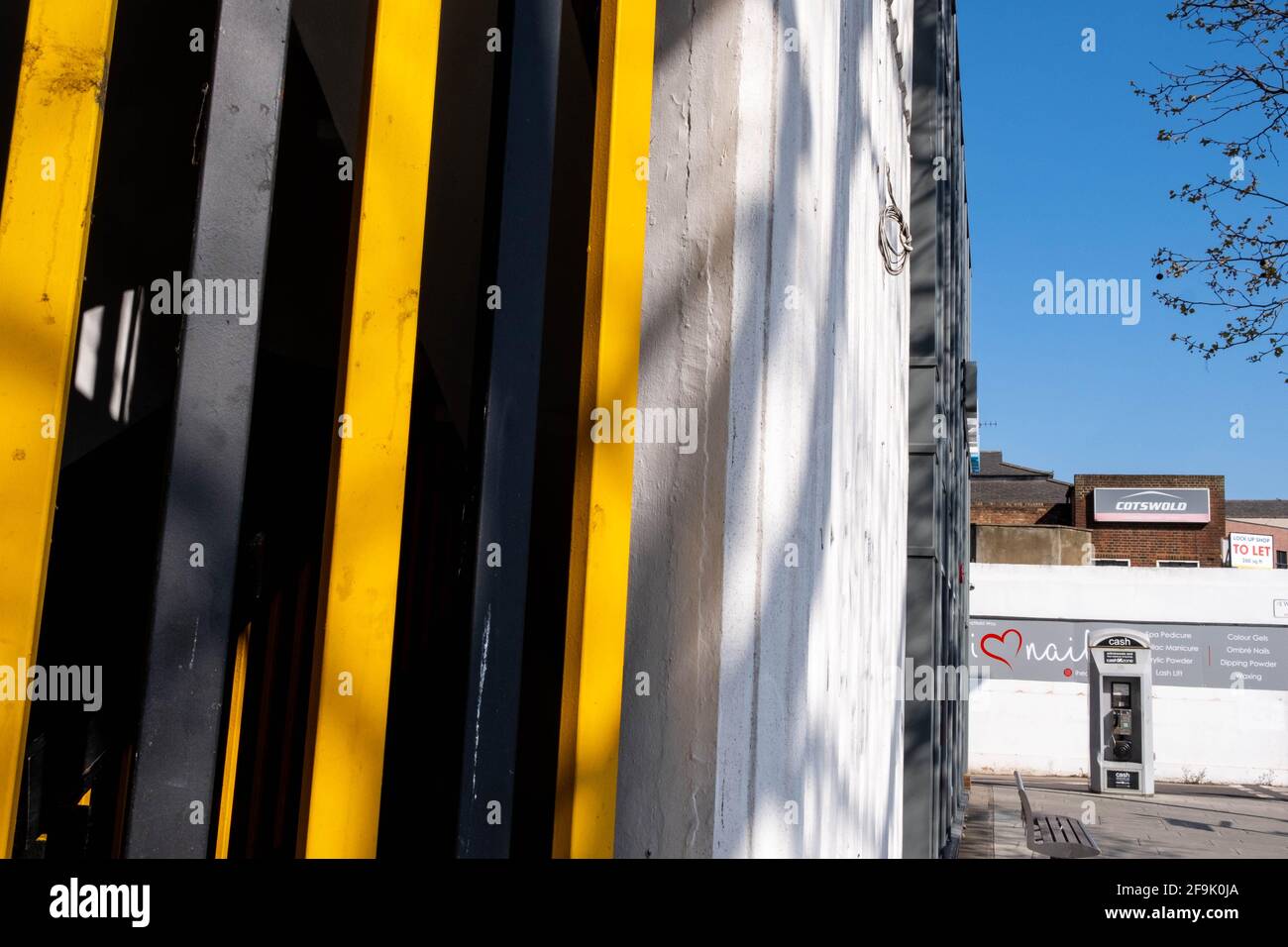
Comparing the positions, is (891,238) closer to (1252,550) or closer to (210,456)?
(210,456)

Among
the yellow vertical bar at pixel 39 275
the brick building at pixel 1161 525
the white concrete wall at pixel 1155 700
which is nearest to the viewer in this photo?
the yellow vertical bar at pixel 39 275

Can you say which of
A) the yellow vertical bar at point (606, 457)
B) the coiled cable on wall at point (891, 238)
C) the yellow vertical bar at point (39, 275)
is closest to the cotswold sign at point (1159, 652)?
the coiled cable on wall at point (891, 238)

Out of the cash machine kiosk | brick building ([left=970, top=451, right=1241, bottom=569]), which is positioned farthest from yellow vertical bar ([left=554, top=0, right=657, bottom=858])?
brick building ([left=970, top=451, right=1241, bottom=569])

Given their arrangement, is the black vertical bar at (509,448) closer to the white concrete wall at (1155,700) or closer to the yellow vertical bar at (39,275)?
the yellow vertical bar at (39,275)

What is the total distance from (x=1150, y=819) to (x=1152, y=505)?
28887 mm

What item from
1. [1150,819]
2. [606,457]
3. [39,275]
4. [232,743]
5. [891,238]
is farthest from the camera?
[1150,819]

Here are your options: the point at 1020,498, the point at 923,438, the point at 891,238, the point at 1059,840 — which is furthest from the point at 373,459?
the point at 1020,498

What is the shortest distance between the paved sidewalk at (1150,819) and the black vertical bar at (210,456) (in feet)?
31.0

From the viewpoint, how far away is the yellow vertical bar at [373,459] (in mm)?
1385

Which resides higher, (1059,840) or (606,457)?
(606,457)

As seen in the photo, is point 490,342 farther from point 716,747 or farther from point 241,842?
point 241,842

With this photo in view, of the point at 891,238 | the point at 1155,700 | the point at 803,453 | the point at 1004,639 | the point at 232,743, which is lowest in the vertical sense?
the point at 1155,700

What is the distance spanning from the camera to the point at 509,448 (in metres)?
1.57

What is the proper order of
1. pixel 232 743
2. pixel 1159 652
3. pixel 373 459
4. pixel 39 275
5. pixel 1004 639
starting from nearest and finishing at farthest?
pixel 39 275 → pixel 373 459 → pixel 232 743 → pixel 1159 652 → pixel 1004 639
